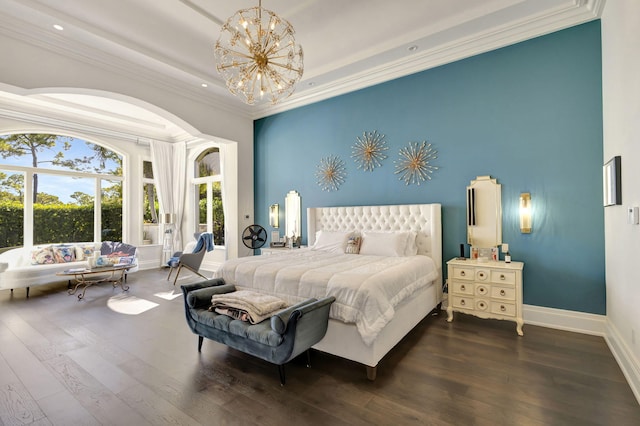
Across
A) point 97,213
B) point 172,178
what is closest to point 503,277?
point 172,178

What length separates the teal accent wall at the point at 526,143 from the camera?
3428 millimetres

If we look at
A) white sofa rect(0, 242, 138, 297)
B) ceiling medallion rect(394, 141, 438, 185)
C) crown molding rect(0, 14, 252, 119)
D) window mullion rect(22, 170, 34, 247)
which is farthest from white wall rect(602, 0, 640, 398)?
window mullion rect(22, 170, 34, 247)

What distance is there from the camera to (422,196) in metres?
4.55

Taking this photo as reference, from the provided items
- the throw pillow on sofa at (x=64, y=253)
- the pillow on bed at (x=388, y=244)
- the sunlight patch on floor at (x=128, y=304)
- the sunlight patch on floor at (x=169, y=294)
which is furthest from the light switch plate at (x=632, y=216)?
the throw pillow on sofa at (x=64, y=253)

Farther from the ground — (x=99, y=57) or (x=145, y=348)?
(x=99, y=57)

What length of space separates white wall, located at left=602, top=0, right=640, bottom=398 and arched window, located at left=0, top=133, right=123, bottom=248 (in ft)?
30.8

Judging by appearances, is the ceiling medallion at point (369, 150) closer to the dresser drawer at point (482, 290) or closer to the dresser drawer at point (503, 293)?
the dresser drawer at point (482, 290)

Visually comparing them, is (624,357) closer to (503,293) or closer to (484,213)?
(503,293)

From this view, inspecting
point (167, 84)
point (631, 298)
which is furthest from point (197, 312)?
point (167, 84)

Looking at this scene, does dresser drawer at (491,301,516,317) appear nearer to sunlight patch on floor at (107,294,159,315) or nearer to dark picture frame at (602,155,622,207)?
dark picture frame at (602,155,622,207)

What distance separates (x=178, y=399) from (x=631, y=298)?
3.67 m

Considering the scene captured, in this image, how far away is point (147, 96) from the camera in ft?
15.9

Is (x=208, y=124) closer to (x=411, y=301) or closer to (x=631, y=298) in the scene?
(x=411, y=301)

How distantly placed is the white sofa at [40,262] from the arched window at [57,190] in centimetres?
65
